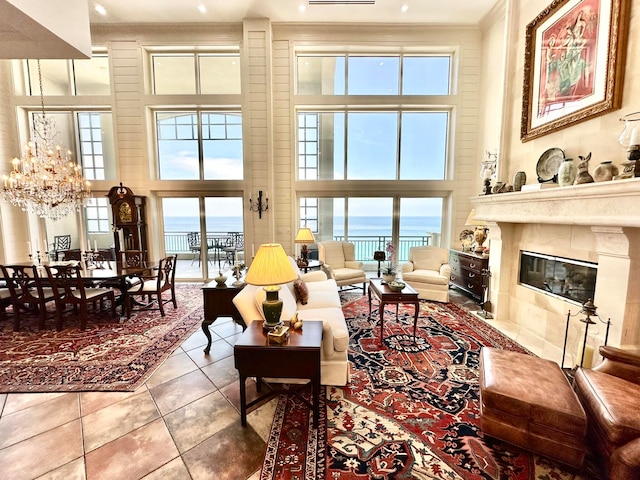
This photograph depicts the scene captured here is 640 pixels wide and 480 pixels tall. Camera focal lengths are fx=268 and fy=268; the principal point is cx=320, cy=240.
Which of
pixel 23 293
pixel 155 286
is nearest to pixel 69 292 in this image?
pixel 23 293

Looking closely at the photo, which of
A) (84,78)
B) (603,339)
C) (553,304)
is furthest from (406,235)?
(84,78)

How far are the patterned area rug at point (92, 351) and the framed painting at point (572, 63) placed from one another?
197 inches

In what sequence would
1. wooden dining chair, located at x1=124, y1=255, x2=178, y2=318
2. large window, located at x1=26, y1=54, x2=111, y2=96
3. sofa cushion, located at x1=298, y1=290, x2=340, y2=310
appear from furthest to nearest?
1. large window, located at x1=26, y1=54, x2=111, y2=96
2. wooden dining chair, located at x1=124, y1=255, x2=178, y2=318
3. sofa cushion, located at x1=298, y1=290, x2=340, y2=310

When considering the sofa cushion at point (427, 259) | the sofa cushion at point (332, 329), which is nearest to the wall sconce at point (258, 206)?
the sofa cushion at point (427, 259)

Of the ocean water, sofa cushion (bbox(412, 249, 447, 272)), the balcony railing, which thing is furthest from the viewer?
the balcony railing

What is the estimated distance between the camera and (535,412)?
5.05ft

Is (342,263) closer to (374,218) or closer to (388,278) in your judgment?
(374,218)

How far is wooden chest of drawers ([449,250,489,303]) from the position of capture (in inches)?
168

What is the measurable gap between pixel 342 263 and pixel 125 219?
Answer: 14.3 feet

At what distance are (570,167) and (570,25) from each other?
158cm

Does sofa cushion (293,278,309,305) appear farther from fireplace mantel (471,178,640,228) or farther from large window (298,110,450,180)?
large window (298,110,450,180)

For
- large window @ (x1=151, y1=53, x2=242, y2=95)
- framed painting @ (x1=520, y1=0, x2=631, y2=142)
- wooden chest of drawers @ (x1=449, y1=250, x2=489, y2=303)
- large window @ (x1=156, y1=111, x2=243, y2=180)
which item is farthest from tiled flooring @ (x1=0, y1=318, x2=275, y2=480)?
large window @ (x1=151, y1=53, x2=242, y2=95)

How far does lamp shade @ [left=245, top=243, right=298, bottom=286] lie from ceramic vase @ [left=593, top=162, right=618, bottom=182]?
Answer: 2827 millimetres

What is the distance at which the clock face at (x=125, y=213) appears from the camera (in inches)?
206
